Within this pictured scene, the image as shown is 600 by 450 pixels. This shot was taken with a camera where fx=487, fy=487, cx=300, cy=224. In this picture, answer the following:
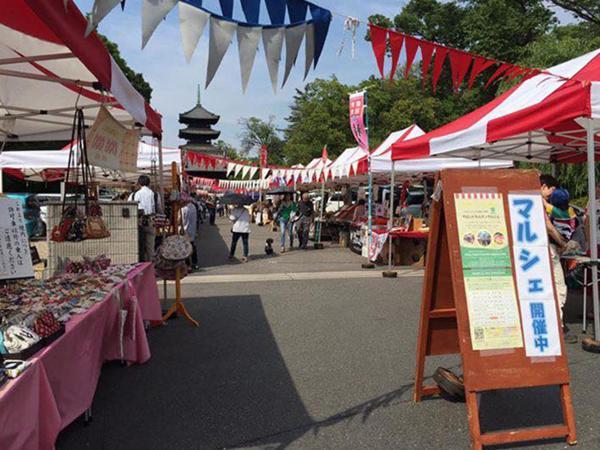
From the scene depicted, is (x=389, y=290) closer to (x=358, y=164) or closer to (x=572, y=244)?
(x=572, y=244)

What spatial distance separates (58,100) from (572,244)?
6.19 m

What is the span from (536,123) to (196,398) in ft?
14.8

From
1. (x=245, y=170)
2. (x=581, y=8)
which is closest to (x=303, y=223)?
(x=245, y=170)

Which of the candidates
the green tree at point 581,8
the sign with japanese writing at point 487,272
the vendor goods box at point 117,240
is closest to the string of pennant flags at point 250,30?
the sign with japanese writing at point 487,272

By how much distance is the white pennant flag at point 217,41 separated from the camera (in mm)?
2961

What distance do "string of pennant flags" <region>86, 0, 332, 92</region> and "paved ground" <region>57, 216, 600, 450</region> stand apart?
2.37m

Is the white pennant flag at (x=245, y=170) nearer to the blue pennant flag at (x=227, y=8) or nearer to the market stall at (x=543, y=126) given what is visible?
the market stall at (x=543, y=126)

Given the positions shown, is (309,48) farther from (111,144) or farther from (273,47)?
(111,144)

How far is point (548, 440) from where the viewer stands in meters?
3.29

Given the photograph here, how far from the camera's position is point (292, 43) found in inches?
132

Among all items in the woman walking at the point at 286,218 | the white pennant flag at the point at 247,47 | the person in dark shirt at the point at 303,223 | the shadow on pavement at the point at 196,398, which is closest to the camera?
the white pennant flag at the point at 247,47

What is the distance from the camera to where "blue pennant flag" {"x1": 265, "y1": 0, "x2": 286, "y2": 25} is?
10.3ft

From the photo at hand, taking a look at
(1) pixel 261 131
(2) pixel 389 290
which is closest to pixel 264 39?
(2) pixel 389 290

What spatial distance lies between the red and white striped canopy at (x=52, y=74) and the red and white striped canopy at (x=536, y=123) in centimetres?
420
